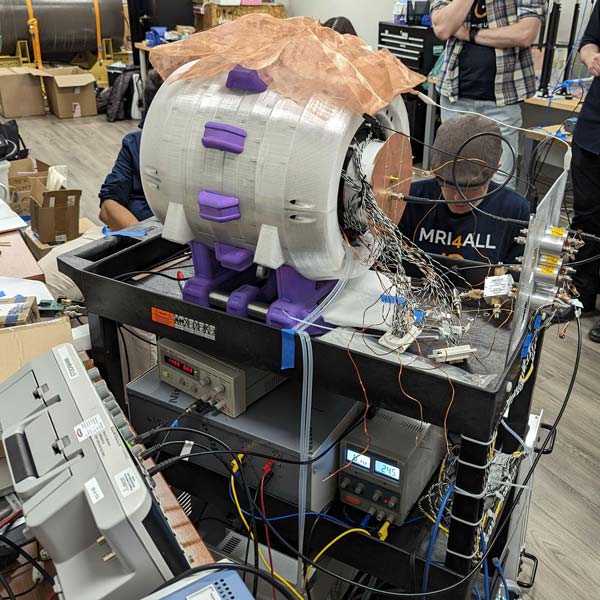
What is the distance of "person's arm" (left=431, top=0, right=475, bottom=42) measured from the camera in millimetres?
2730

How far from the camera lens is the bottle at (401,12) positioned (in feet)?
15.9

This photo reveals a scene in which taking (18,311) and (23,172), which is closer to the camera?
(18,311)

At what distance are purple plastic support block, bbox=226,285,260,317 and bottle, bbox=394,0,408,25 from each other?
432 centimetres

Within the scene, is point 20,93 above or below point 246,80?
below

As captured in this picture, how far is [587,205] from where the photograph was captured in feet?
9.10

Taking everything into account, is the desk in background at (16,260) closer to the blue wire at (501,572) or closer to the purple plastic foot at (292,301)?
the purple plastic foot at (292,301)

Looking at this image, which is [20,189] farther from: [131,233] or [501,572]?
[501,572]

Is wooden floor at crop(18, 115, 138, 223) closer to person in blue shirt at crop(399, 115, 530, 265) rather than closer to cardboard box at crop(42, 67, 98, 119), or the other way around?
cardboard box at crop(42, 67, 98, 119)

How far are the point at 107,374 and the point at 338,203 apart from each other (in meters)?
0.73

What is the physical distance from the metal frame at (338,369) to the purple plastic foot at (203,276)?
0.10 feet

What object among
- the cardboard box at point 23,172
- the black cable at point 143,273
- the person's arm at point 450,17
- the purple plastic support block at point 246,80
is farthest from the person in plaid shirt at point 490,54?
the cardboard box at point 23,172

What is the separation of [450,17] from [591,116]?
72 centimetres

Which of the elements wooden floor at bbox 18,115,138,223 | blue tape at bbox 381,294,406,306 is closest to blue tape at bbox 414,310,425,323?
blue tape at bbox 381,294,406,306

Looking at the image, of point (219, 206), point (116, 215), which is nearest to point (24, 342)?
point (219, 206)
